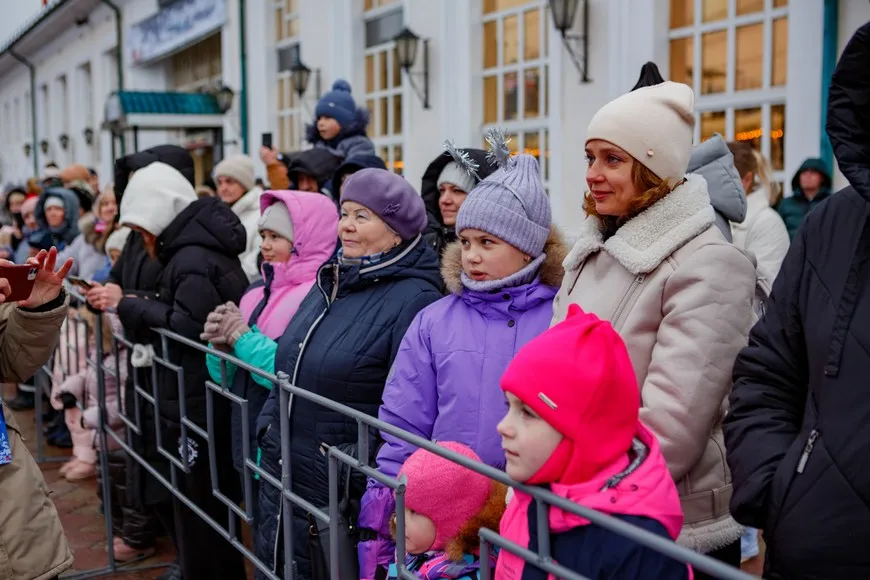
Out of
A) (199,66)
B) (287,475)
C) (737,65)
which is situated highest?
(199,66)

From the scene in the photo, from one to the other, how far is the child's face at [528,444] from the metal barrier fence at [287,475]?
0.03 meters

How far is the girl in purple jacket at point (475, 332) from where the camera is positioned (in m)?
2.49

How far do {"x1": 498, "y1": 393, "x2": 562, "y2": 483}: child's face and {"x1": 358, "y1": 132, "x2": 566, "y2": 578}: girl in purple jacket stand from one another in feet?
2.29

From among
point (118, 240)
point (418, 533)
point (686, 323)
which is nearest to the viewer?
point (686, 323)

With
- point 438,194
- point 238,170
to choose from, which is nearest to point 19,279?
point 438,194

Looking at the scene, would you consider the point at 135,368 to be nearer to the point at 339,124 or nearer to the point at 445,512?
the point at 339,124

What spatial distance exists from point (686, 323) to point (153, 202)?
2.82m

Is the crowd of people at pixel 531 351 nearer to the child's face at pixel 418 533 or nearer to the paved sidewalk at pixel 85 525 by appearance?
the child's face at pixel 418 533

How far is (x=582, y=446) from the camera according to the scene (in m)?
1.75

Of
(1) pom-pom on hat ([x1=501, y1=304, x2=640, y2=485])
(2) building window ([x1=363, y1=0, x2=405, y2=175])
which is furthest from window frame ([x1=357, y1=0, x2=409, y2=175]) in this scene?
(1) pom-pom on hat ([x1=501, y1=304, x2=640, y2=485])

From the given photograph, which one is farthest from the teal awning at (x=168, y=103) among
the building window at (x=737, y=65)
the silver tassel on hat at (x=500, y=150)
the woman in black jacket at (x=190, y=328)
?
the silver tassel on hat at (x=500, y=150)

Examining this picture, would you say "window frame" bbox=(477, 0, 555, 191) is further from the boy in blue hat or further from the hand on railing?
the hand on railing

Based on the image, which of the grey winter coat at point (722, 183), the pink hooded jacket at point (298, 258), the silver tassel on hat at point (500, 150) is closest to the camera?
the silver tassel on hat at point (500, 150)

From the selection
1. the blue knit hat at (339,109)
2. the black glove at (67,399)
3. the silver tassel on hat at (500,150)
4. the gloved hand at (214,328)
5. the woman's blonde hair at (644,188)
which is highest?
the blue knit hat at (339,109)
